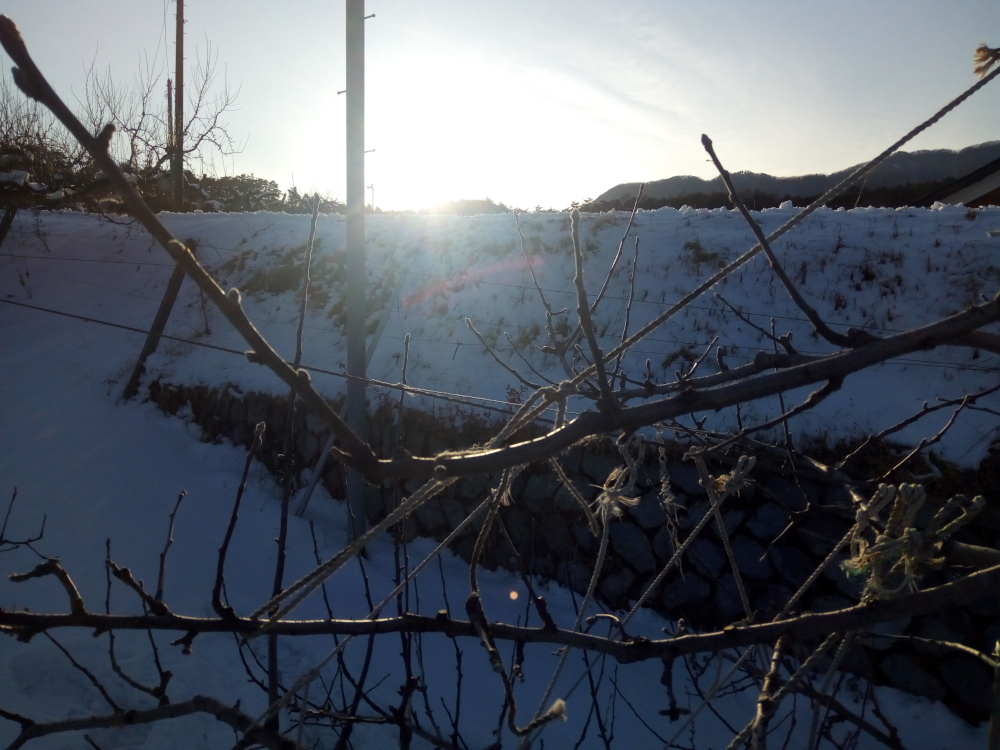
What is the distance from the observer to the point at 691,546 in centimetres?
449

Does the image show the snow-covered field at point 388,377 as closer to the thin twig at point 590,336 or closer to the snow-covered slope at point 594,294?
the snow-covered slope at point 594,294

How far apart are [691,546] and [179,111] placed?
14346 millimetres

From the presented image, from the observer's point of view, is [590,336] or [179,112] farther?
[179,112]

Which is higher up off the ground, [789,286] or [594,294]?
[789,286]

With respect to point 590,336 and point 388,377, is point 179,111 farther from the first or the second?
point 590,336

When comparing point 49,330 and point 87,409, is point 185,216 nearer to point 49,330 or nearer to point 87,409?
point 49,330

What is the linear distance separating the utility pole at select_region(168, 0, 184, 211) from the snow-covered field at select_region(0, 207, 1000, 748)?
4.41 m

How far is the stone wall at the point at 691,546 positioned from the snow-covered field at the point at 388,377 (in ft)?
0.68

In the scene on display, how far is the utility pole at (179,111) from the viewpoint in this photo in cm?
1352

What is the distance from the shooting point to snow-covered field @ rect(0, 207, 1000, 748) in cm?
379

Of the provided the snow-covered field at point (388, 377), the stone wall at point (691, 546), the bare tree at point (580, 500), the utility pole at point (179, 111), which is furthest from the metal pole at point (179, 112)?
the bare tree at point (580, 500)

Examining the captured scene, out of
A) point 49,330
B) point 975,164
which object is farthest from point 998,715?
point 975,164

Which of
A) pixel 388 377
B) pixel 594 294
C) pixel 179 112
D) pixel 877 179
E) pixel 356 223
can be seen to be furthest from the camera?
pixel 877 179

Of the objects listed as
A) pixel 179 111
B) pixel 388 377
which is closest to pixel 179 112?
pixel 179 111
